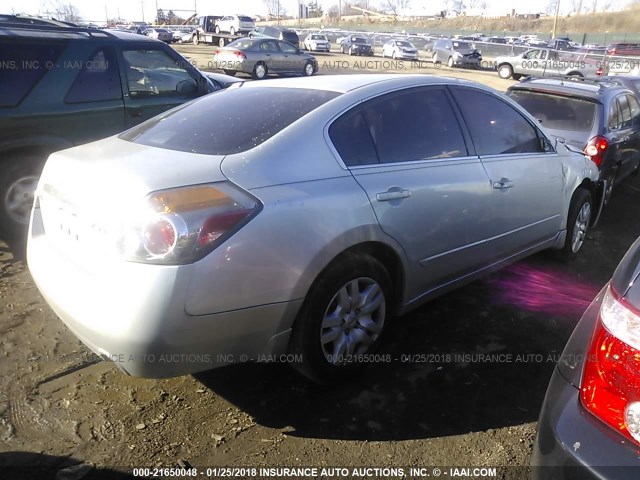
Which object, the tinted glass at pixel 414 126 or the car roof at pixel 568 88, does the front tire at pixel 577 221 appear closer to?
the car roof at pixel 568 88

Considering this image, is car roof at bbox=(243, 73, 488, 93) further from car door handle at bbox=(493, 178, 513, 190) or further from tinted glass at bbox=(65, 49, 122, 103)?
tinted glass at bbox=(65, 49, 122, 103)

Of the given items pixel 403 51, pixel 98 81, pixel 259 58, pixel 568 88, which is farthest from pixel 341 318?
pixel 403 51

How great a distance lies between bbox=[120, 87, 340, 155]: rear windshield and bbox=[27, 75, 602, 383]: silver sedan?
0.05ft

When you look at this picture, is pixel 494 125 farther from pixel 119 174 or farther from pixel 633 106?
pixel 633 106

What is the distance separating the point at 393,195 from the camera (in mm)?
3016

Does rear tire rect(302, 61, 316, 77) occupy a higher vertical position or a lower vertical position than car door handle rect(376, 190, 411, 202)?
lower

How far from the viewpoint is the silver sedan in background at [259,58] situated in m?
21.8

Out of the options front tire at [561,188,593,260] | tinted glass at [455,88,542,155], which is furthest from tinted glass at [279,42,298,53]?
tinted glass at [455,88,542,155]

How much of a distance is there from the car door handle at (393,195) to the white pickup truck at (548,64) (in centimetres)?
2310

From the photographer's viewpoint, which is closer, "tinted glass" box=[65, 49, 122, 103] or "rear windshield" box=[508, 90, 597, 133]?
"tinted glass" box=[65, 49, 122, 103]

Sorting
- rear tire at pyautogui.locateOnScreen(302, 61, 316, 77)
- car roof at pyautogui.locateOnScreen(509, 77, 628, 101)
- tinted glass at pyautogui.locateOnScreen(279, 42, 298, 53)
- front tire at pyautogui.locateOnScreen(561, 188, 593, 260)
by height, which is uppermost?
tinted glass at pyautogui.locateOnScreen(279, 42, 298, 53)

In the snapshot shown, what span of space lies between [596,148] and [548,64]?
2287 centimetres

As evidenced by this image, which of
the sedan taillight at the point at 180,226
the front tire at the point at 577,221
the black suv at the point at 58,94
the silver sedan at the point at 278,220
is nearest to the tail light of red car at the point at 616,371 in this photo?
the silver sedan at the point at 278,220

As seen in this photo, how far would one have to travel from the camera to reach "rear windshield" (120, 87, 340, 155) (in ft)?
9.40
